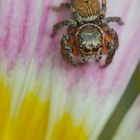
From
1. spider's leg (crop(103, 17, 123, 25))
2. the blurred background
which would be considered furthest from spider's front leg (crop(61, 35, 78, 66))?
the blurred background

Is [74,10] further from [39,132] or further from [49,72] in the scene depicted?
[39,132]

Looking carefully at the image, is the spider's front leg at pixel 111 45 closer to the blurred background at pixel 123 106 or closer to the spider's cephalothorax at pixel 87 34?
the spider's cephalothorax at pixel 87 34

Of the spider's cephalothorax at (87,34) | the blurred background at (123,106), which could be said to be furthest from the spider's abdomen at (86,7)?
the blurred background at (123,106)

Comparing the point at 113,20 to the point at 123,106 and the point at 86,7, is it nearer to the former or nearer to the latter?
the point at 86,7

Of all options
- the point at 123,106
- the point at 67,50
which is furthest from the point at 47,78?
the point at 123,106

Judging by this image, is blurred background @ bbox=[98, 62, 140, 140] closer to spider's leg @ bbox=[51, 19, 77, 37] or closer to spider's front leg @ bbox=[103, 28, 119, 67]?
spider's front leg @ bbox=[103, 28, 119, 67]

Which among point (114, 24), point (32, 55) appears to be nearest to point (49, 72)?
point (32, 55)
